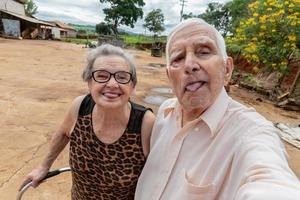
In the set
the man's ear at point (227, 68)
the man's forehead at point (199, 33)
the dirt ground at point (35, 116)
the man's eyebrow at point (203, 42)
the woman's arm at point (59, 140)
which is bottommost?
the dirt ground at point (35, 116)

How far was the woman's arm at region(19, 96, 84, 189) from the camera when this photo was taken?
5.90 feet

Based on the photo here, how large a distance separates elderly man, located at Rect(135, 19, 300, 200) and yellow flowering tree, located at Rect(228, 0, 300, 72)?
27.0 feet

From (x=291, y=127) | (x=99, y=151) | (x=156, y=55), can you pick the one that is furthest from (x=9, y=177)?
(x=156, y=55)

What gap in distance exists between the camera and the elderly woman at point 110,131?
5.26ft

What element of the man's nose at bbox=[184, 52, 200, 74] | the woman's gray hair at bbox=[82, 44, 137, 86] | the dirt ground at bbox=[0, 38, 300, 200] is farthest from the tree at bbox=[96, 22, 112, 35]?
the man's nose at bbox=[184, 52, 200, 74]

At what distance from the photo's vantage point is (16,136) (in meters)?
4.30

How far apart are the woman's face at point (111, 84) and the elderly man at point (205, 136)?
357mm

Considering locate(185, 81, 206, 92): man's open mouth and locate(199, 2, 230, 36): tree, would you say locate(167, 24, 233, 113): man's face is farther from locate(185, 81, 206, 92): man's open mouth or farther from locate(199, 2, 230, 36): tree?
locate(199, 2, 230, 36): tree

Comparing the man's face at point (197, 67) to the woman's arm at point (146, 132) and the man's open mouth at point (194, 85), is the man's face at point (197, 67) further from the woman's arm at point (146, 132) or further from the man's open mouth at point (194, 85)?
the woman's arm at point (146, 132)

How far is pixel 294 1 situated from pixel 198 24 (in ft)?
28.0

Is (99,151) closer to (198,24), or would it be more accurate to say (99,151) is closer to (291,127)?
(198,24)

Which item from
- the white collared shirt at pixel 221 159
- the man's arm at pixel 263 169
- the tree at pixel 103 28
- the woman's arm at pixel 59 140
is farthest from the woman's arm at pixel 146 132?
the tree at pixel 103 28

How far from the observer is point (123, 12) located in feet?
124

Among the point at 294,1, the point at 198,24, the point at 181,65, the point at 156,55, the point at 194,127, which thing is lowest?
the point at 156,55
